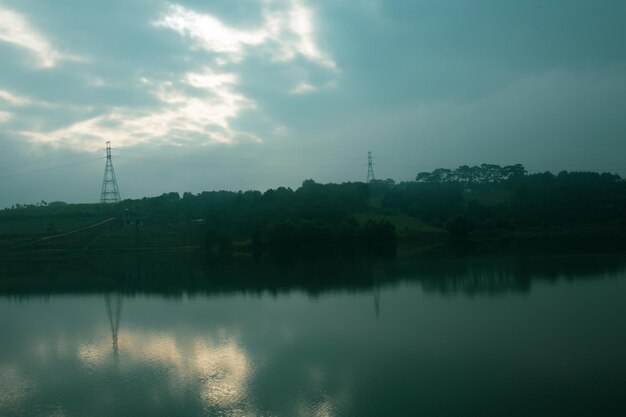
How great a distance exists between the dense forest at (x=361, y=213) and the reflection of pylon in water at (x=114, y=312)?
2405 centimetres

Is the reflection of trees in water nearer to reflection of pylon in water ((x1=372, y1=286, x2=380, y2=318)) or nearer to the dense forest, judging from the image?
reflection of pylon in water ((x1=372, y1=286, x2=380, y2=318))

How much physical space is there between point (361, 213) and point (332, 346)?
4443cm

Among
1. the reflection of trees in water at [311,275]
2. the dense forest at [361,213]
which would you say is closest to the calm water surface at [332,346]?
the reflection of trees in water at [311,275]

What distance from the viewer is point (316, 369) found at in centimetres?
1195

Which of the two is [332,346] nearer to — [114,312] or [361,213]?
[114,312]

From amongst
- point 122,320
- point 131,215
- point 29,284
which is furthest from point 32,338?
point 131,215

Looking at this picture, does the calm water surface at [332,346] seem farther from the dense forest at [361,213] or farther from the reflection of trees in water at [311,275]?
the dense forest at [361,213]

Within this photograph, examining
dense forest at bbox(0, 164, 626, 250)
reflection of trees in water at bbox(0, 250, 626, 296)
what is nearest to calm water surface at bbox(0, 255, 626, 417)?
reflection of trees in water at bbox(0, 250, 626, 296)

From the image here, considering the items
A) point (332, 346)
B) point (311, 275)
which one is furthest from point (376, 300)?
point (311, 275)

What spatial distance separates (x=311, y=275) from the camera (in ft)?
94.3

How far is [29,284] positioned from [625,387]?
30505 millimetres

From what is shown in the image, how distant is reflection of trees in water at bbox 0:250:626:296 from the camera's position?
23.7 m

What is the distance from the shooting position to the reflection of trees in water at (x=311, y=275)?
2373 cm

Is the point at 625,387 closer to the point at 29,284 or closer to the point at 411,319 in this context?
the point at 411,319
